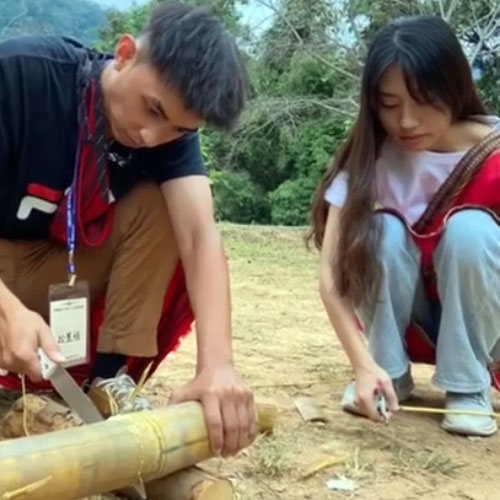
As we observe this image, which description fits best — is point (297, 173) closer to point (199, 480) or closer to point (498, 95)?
point (498, 95)

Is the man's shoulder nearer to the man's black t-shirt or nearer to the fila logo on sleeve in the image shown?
the man's black t-shirt

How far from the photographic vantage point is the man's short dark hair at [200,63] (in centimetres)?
169

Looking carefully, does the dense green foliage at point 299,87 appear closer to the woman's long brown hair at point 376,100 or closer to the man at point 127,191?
the woman's long brown hair at point 376,100

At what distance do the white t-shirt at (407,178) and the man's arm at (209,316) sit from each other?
440mm

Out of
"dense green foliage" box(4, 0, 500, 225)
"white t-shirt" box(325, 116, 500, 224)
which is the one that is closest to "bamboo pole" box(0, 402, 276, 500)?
"white t-shirt" box(325, 116, 500, 224)

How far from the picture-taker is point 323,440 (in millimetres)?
2029

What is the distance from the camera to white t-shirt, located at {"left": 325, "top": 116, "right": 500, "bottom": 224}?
2.25 meters

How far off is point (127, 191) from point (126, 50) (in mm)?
314

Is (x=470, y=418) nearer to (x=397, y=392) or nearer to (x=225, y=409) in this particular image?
(x=397, y=392)

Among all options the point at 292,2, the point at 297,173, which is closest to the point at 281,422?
the point at 292,2

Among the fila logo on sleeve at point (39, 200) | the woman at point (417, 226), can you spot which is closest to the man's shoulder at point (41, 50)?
the fila logo on sleeve at point (39, 200)

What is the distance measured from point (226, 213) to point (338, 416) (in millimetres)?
10008

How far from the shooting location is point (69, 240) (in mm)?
1899

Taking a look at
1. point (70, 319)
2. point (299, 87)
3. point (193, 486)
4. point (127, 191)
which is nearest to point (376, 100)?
point (127, 191)
